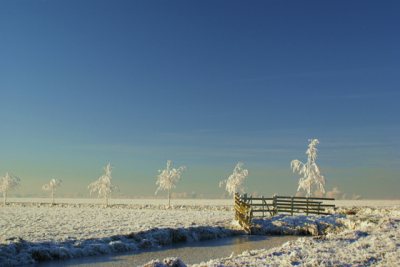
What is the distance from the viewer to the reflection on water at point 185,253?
12594 millimetres

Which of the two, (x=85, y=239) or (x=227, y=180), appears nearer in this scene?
(x=85, y=239)

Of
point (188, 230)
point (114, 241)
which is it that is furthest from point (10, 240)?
point (188, 230)

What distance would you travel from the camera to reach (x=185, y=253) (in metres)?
14.4

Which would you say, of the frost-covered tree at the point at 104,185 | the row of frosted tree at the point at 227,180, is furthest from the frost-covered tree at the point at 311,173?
the frost-covered tree at the point at 104,185

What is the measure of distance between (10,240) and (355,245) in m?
15.3

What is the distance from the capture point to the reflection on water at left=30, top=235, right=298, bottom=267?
12594 millimetres

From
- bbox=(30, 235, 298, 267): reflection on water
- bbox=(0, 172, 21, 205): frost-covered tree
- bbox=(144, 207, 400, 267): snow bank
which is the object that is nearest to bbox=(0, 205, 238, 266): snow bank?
bbox=(30, 235, 298, 267): reflection on water

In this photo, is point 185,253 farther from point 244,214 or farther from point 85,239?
point 244,214

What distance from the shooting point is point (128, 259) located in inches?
515

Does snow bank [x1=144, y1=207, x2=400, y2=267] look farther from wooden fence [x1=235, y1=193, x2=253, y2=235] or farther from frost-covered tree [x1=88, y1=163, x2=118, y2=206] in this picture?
frost-covered tree [x1=88, y1=163, x2=118, y2=206]

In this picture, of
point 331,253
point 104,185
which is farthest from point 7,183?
point 331,253

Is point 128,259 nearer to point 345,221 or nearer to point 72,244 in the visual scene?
point 72,244

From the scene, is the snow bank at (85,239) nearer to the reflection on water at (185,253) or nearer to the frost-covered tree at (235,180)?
the reflection on water at (185,253)

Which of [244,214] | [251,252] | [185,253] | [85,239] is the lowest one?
[185,253]
